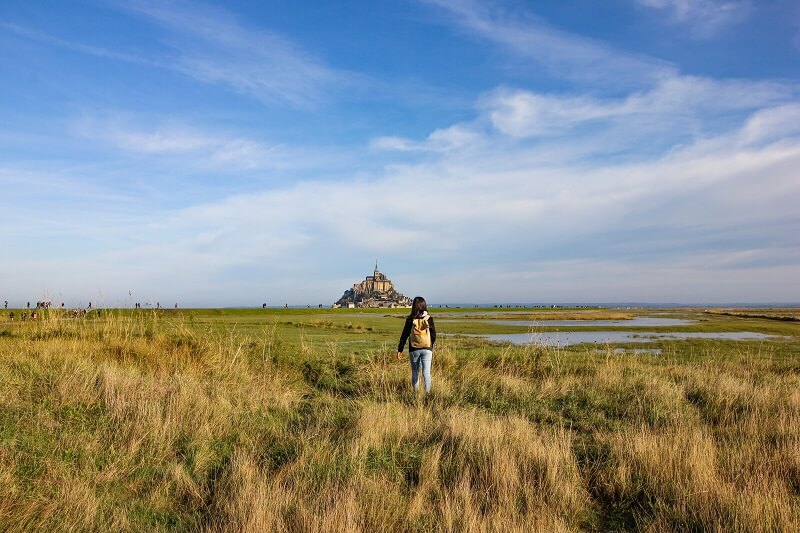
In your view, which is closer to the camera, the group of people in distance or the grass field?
the grass field

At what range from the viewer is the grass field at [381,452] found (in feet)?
16.4

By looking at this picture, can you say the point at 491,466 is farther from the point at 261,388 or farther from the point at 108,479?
the point at 261,388

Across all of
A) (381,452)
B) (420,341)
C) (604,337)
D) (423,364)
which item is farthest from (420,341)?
(604,337)

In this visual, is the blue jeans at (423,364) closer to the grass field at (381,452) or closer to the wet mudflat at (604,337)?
the grass field at (381,452)

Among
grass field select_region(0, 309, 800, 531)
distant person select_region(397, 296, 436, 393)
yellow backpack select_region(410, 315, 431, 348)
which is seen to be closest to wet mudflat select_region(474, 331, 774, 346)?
grass field select_region(0, 309, 800, 531)

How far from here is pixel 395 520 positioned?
4926 mm

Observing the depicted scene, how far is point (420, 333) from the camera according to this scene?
10.6 m

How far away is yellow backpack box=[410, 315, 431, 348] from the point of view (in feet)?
34.6

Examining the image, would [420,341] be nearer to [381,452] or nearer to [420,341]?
[420,341]

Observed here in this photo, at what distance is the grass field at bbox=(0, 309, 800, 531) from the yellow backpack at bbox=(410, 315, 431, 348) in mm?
1081

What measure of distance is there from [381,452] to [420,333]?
13.4ft

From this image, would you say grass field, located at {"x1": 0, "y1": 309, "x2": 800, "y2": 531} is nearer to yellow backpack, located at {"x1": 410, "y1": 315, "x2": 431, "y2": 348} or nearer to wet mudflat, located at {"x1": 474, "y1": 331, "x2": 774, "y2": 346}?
yellow backpack, located at {"x1": 410, "y1": 315, "x2": 431, "y2": 348}

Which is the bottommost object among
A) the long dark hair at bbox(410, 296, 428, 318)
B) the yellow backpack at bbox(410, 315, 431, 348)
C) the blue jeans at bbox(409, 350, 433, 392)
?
the blue jeans at bbox(409, 350, 433, 392)

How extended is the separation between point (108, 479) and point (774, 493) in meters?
7.25
